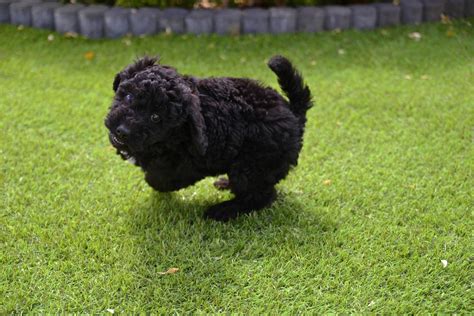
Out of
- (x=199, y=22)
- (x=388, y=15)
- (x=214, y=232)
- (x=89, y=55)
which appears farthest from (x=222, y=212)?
(x=388, y=15)

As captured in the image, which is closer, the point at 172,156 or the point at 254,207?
the point at 172,156

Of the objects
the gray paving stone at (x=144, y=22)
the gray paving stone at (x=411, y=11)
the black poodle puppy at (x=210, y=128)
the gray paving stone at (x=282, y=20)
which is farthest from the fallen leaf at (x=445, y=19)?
the black poodle puppy at (x=210, y=128)

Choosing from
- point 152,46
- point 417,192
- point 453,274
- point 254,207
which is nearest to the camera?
point 453,274

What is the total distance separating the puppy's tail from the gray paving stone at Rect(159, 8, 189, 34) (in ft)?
10.4

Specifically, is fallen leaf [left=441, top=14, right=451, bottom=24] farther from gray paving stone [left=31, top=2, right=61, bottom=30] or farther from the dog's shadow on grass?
gray paving stone [left=31, top=2, right=61, bottom=30]

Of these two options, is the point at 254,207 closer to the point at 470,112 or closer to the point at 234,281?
the point at 234,281

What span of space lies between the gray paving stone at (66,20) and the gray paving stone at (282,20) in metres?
2.35

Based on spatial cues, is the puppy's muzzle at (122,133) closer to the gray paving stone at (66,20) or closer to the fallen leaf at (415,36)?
the gray paving stone at (66,20)

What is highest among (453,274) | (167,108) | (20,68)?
(167,108)

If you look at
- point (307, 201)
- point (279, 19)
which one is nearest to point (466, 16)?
point (279, 19)

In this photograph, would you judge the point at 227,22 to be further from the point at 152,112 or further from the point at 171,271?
the point at 171,271

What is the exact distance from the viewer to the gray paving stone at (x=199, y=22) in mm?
5938

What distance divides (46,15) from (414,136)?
444 centimetres

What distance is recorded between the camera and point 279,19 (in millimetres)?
6031
